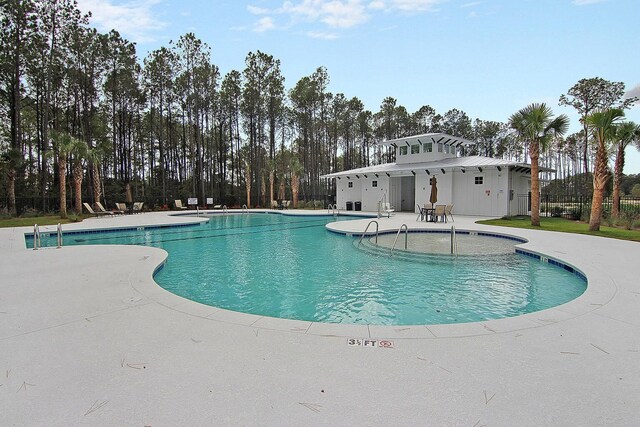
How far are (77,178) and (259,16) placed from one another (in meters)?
12.0

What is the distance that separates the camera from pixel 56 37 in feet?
60.9

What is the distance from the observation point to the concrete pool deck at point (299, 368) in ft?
6.25

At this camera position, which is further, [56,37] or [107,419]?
[56,37]

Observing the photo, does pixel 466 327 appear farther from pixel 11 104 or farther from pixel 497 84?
pixel 11 104

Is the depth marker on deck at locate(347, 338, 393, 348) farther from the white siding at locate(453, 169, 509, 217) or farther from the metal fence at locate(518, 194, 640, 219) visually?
the white siding at locate(453, 169, 509, 217)

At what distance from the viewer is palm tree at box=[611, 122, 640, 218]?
13.3m

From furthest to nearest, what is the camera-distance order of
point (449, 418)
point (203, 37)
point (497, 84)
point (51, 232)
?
1. point (203, 37)
2. point (497, 84)
3. point (51, 232)
4. point (449, 418)

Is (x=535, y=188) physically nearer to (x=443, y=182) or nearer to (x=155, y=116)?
(x=443, y=182)

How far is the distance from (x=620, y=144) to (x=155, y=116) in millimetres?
32386

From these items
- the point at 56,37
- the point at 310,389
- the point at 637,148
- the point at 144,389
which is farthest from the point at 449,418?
the point at 56,37

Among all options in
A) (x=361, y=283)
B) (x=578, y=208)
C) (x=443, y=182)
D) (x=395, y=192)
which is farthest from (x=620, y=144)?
(x=361, y=283)

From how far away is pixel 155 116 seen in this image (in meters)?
30.4

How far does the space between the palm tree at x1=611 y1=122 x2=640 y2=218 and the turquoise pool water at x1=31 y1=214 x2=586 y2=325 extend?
1015 cm

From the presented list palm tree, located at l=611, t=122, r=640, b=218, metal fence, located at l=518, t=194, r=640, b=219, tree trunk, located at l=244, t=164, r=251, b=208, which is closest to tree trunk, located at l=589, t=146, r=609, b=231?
palm tree, located at l=611, t=122, r=640, b=218
